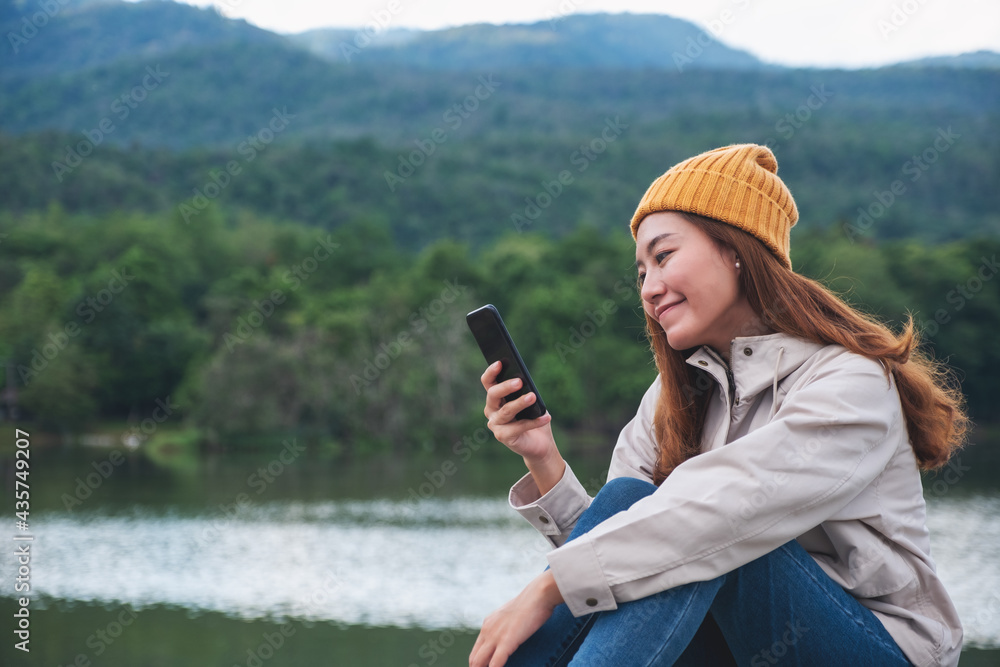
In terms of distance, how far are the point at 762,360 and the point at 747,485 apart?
38 cm

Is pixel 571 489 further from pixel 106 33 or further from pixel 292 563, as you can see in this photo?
pixel 106 33

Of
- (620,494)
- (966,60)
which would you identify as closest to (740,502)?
(620,494)

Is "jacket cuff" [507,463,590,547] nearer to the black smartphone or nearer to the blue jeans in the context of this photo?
the black smartphone

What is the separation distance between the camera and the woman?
1.73 m

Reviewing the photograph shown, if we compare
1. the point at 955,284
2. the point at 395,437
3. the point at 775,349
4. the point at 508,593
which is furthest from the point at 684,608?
the point at 955,284

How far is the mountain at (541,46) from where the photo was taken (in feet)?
582

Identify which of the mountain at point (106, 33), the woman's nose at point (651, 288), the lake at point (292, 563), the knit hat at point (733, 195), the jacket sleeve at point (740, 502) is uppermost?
the knit hat at point (733, 195)

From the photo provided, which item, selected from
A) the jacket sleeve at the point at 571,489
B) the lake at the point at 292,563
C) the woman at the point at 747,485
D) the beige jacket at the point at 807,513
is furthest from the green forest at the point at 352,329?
the beige jacket at the point at 807,513

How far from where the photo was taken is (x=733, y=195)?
2.10 m

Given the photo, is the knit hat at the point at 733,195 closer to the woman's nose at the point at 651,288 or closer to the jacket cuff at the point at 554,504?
the woman's nose at the point at 651,288

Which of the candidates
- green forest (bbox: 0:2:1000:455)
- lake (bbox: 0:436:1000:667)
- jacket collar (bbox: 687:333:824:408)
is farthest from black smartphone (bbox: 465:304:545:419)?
lake (bbox: 0:436:1000:667)

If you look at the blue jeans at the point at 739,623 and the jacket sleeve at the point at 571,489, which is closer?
the blue jeans at the point at 739,623

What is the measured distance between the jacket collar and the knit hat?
18 centimetres

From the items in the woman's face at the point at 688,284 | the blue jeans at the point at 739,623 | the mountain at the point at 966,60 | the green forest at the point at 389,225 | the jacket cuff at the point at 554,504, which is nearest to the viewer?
the blue jeans at the point at 739,623
